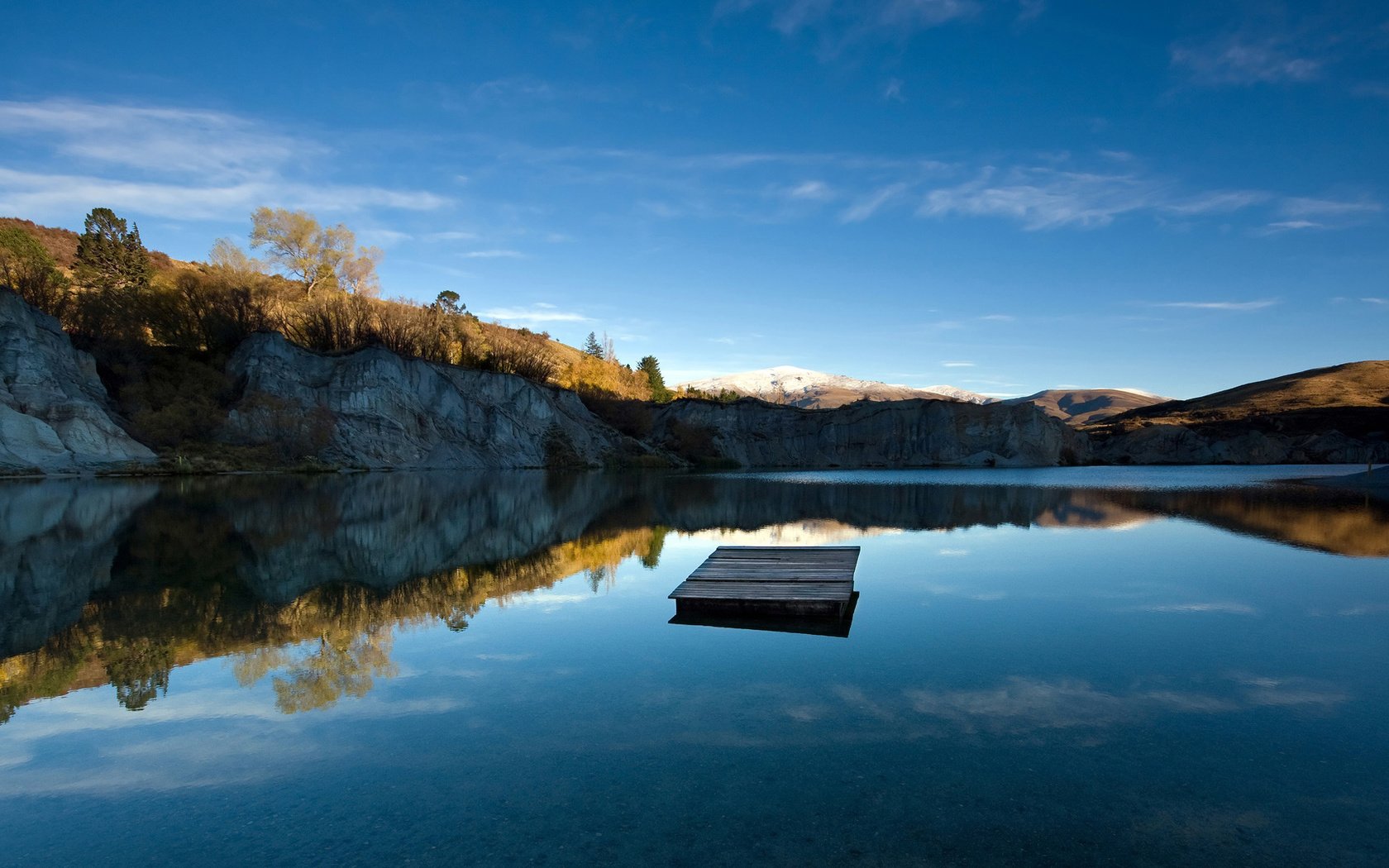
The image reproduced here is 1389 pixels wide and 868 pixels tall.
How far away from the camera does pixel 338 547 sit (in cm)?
1420

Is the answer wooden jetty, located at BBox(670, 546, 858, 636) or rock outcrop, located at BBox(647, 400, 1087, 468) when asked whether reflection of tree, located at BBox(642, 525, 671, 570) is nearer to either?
wooden jetty, located at BBox(670, 546, 858, 636)

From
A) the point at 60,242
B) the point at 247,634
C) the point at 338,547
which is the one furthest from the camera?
the point at 60,242

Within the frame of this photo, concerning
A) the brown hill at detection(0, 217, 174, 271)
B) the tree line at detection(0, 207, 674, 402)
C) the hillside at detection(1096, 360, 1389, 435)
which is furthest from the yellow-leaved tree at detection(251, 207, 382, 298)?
the hillside at detection(1096, 360, 1389, 435)

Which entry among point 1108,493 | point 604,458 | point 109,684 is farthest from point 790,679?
point 604,458

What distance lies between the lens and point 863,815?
421cm

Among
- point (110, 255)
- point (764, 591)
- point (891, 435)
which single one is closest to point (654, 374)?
point (891, 435)

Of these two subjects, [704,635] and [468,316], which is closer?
A: [704,635]

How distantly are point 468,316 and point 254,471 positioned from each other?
2290 inches

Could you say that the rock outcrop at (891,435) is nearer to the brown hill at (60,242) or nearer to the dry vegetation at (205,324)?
the dry vegetation at (205,324)

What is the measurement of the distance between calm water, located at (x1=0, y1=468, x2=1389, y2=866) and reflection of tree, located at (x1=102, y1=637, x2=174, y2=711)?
0.05 metres

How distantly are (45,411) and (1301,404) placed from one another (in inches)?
5984

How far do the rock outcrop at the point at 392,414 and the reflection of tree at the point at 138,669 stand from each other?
39.4 meters

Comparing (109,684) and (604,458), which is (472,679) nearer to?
(109,684)

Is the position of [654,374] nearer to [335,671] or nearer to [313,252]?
[313,252]
